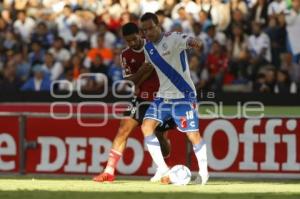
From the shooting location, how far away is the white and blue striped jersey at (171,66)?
12.5 meters

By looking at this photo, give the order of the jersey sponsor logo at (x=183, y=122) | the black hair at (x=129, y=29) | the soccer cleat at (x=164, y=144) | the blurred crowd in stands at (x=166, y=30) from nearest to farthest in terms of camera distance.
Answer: the jersey sponsor logo at (x=183, y=122)
the black hair at (x=129, y=29)
the soccer cleat at (x=164, y=144)
the blurred crowd in stands at (x=166, y=30)

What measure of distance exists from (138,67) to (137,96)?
1.36ft

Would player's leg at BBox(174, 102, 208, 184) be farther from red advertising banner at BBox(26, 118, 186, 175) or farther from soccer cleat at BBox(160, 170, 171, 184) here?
red advertising banner at BBox(26, 118, 186, 175)

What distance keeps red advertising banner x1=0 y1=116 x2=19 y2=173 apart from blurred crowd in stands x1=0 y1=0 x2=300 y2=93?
4.17m

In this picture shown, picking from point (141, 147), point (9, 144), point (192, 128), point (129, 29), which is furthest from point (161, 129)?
point (9, 144)

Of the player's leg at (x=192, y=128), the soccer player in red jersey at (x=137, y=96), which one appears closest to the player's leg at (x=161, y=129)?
the soccer player in red jersey at (x=137, y=96)

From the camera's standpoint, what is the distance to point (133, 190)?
11656 millimetres

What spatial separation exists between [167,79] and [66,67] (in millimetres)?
8027

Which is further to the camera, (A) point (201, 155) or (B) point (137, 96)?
(B) point (137, 96)

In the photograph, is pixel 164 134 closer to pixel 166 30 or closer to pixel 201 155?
pixel 201 155

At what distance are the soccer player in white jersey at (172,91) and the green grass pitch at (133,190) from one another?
57 centimetres

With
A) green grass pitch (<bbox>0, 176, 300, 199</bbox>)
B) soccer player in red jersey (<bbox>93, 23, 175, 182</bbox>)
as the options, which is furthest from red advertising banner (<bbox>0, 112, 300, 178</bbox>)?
soccer player in red jersey (<bbox>93, 23, 175, 182</bbox>)

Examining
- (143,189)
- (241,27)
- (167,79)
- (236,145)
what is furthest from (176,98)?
(241,27)

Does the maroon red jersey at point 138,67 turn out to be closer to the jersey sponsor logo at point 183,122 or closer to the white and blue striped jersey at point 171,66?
the white and blue striped jersey at point 171,66
